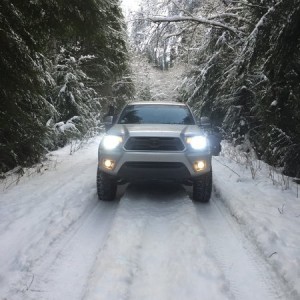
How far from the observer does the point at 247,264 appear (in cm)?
462

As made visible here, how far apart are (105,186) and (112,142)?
820mm

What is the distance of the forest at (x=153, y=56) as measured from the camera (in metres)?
7.22

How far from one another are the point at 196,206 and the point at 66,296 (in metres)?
3.80

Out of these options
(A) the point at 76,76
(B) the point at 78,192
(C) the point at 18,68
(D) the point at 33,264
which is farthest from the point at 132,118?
(A) the point at 76,76

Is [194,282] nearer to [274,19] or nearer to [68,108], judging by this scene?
[274,19]

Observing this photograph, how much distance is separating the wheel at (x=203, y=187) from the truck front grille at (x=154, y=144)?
26.0 inches

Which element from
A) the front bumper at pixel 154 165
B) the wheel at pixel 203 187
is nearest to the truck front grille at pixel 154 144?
the front bumper at pixel 154 165

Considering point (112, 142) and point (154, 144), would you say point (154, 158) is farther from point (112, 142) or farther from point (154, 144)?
→ point (112, 142)

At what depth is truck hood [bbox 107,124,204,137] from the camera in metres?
7.06

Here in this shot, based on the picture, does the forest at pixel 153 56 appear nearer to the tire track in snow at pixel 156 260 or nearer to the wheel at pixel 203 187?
the wheel at pixel 203 187

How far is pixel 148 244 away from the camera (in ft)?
17.0

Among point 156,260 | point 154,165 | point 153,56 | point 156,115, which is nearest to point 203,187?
point 154,165

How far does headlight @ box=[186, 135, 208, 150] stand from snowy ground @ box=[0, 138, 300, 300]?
3.38 feet

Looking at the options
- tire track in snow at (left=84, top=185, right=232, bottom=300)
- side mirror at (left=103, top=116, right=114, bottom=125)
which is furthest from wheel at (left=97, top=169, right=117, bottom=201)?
side mirror at (left=103, top=116, right=114, bottom=125)
